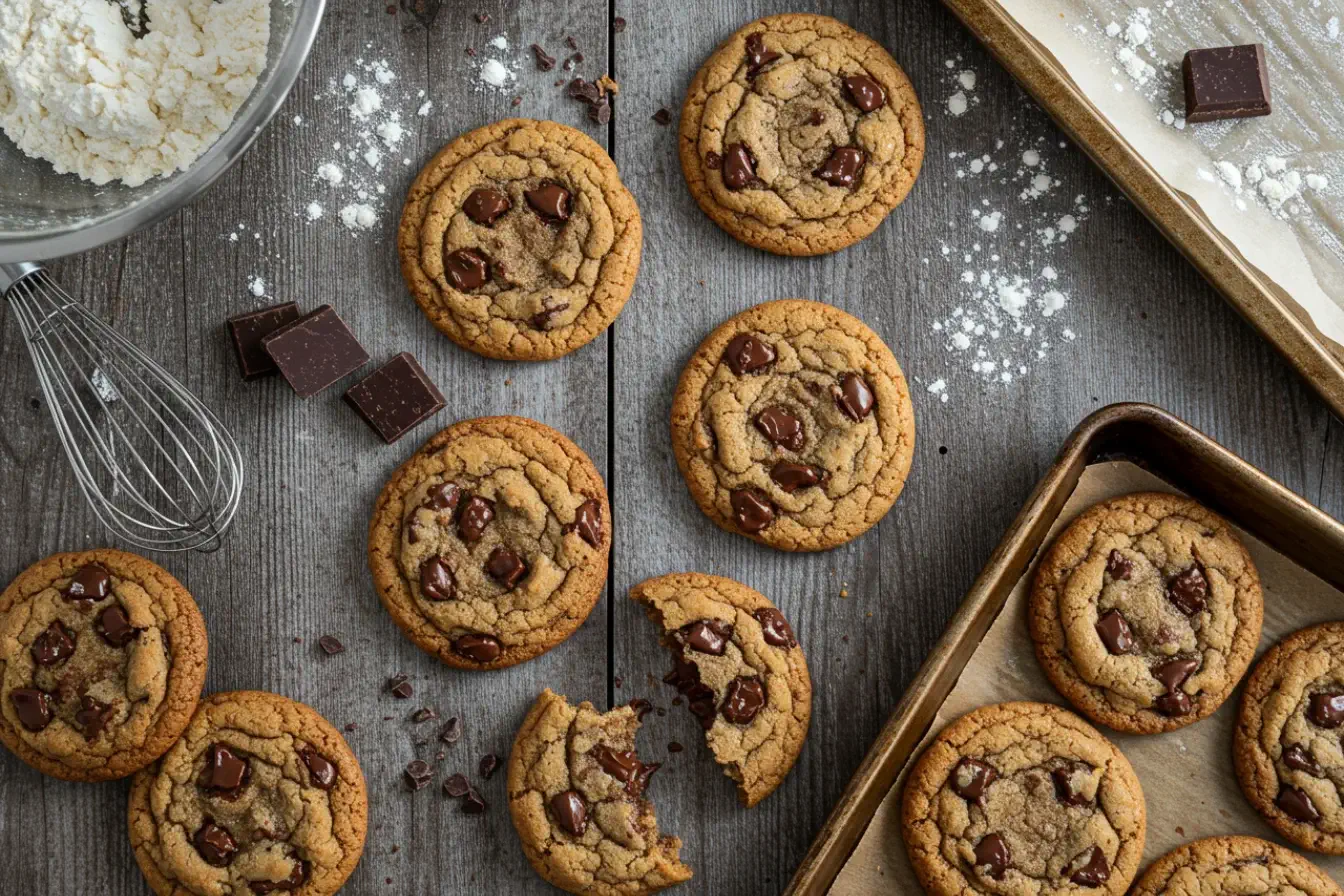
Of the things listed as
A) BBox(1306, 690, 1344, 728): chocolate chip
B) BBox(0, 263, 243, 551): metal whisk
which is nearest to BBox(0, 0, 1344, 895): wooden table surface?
BBox(0, 263, 243, 551): metal whisk

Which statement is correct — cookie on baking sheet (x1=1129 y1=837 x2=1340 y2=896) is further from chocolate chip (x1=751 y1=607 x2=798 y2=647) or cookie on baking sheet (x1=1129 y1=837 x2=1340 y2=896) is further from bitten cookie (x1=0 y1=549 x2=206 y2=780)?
bitten cookie (x1=0 y1=549 x2=206 y2=780)

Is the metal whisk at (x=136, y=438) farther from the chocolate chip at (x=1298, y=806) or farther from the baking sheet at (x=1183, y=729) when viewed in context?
the chocolate chip at (x=1298, y=806)

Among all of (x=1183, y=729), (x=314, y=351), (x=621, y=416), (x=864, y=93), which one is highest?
(x=864, y=93)

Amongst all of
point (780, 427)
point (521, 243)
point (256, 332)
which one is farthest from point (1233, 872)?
point (256, 332)

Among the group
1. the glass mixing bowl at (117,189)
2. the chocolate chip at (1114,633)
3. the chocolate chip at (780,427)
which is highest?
the glass mixing bowl at (117,189)

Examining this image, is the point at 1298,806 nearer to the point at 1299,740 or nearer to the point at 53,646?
the point at 1299,740

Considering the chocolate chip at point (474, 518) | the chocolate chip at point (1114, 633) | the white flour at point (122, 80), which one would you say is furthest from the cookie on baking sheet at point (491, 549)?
the chocolate chip at point (1114, 633)
